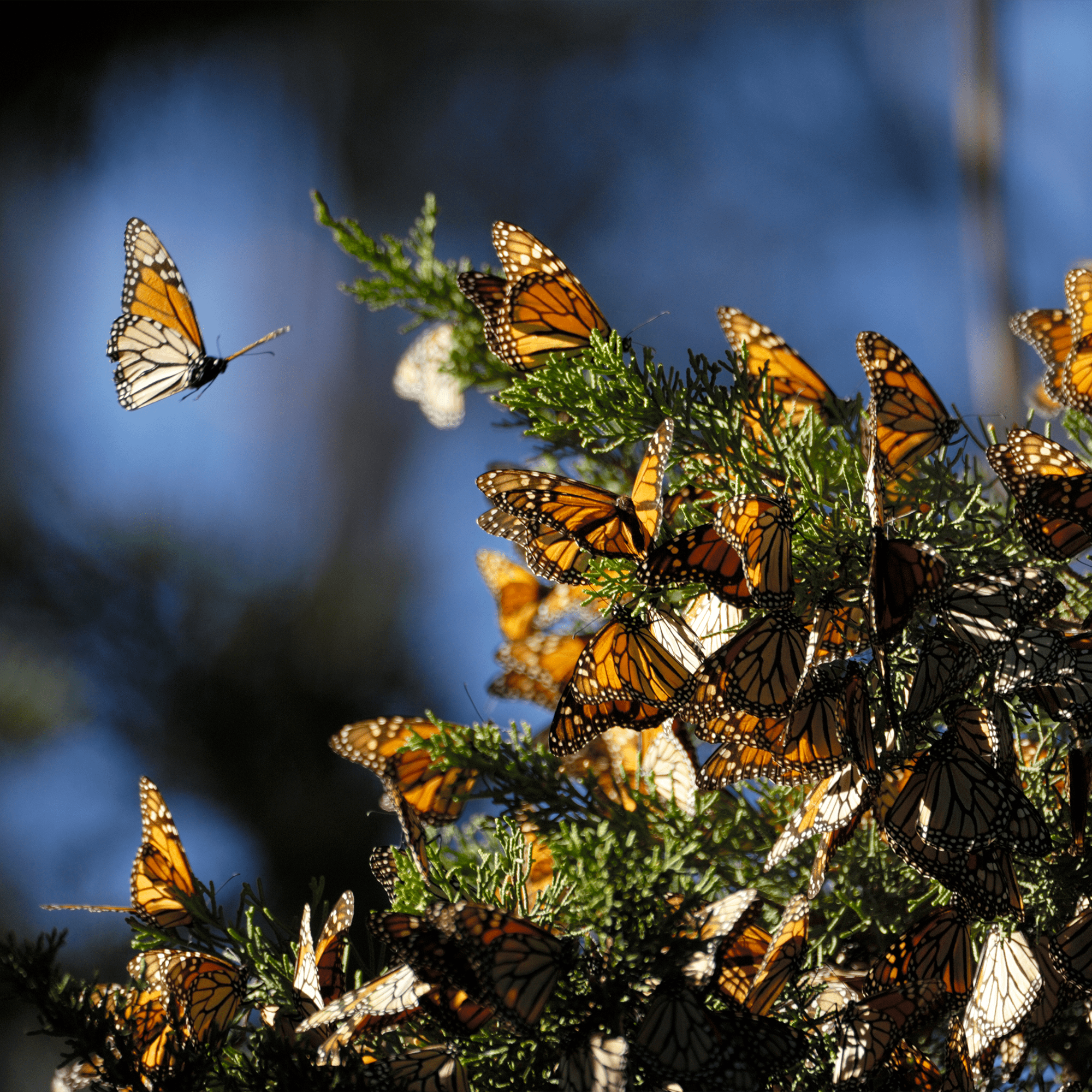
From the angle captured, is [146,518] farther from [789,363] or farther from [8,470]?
[789,363]

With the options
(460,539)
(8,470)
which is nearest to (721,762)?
(460,539)

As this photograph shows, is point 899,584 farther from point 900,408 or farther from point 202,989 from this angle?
point 202,989

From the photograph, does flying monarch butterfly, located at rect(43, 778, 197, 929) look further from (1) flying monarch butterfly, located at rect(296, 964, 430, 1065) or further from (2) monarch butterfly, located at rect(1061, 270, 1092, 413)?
(2) monarch butterfly, located at rect(1061, 270, 1092, 413)

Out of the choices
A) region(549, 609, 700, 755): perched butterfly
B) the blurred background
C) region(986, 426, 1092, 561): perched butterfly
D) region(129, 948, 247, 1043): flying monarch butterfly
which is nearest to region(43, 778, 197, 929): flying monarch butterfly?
region(129, 948, 247, 1043): flying monarch butterfly

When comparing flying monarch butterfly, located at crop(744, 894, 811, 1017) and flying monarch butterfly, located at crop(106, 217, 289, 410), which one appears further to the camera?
flying monarch butterfly, located at crop(106, 217, 289, 410)

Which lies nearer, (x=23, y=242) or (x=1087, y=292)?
(x=1087, y=292)

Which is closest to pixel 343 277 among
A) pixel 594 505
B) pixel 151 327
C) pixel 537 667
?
pixel 151 327

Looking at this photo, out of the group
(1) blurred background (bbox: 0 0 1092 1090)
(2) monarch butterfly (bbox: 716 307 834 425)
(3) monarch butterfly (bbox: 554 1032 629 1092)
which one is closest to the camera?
(3) monarch butterfly (bbox: 554 1032 629 1092)
